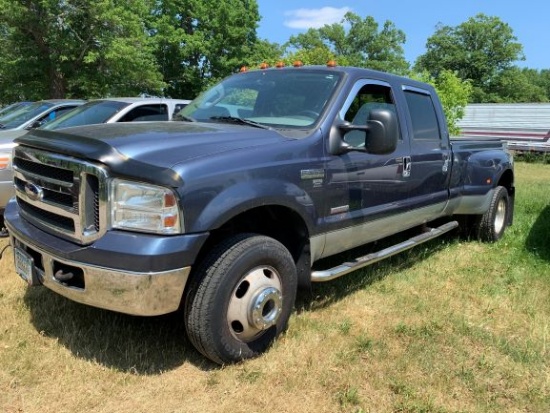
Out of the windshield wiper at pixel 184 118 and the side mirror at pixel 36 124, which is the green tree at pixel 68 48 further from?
the windshield wiper at pixel 184 118

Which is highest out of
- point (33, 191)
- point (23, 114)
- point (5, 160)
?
point (23, 114)

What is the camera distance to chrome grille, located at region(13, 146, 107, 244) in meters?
2.90

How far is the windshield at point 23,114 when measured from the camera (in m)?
7.94

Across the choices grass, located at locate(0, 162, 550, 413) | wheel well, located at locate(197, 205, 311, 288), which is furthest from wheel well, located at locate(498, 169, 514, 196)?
wheel well, located at locate(197, 205, 311, 288)

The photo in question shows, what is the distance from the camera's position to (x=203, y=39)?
3788 centimetres

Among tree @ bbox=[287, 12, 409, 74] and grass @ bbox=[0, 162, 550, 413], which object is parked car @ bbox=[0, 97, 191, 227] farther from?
tree @ bbox=[287, 12, 409, 74]

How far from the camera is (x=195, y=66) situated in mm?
39094

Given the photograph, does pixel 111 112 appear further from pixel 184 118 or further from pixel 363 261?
pixel 363 261

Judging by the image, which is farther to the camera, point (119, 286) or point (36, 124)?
point (36, 124)

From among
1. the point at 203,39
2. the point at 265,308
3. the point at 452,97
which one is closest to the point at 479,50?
the point at 203,39

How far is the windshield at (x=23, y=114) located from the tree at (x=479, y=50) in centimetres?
6048

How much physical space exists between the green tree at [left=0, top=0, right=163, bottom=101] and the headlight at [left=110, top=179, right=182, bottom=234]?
2101 cm

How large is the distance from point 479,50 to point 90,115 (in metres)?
65.1

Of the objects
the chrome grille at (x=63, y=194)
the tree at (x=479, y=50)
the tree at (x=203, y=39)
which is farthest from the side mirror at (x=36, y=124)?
the tree at (x=479, y=50)
